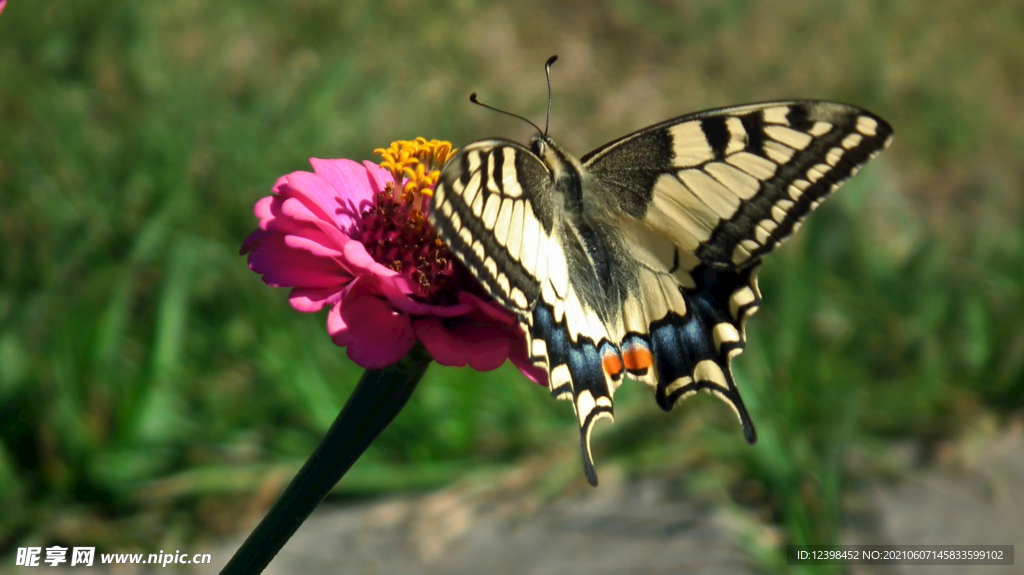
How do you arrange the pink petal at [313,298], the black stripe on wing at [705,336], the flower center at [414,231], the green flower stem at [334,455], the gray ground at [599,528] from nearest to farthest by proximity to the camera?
the green flower stem at [334,455], the pink petal at [313,298], the flower center at [414,231], the black stripe on wing at [705,336], the gray ground at [599,528]

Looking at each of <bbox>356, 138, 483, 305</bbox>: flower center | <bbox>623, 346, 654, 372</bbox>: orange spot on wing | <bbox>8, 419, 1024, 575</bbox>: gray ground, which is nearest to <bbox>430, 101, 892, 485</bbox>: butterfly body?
<bbox>623, 346, 654, 372</bbox>: orange spot on wing

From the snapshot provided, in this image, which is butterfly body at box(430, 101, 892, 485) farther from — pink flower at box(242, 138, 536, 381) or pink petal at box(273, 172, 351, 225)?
pink petal at box(273, 172, 351, 225)

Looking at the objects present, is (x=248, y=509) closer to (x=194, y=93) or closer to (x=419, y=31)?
(x=194, y=93)

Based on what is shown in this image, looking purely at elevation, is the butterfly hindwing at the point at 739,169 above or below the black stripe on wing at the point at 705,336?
above

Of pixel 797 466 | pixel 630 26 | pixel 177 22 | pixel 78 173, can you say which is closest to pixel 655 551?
pixel 797 466

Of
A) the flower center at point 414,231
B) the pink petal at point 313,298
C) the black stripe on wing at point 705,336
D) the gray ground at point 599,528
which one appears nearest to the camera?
the pink petal at point 313,298

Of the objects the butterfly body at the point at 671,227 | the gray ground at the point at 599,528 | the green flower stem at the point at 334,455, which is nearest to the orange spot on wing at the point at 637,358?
the butterfly body at the point at 671,227

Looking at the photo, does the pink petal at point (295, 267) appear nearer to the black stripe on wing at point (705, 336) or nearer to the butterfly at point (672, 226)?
the butterfly at point (672, 226)

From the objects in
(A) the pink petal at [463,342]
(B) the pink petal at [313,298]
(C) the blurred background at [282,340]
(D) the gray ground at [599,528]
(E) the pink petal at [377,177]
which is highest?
(E) the pink petal at [377,177]
